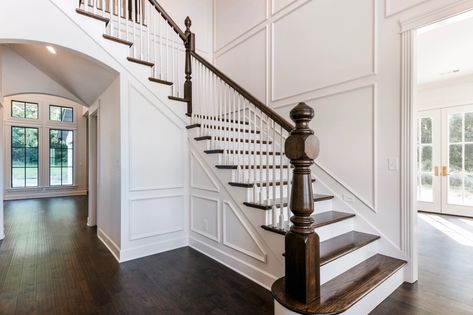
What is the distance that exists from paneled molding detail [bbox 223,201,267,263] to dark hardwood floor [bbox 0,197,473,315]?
10.5 inches

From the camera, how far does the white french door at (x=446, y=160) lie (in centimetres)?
510

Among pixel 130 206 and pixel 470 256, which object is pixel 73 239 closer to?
pixel 130 206

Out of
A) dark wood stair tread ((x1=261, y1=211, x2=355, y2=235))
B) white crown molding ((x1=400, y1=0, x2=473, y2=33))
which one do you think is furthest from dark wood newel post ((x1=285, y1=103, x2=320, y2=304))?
white crown molding ((x1=400, y1=0, x2=473, y2=33))

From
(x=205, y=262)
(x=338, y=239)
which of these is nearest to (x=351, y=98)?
(x=338, y=239)

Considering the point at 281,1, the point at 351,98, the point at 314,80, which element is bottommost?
the point at 351,98

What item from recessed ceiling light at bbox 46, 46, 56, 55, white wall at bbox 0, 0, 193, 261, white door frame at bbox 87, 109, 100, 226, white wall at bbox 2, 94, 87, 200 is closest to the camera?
white wall at bbox 0, 0, 193, 261

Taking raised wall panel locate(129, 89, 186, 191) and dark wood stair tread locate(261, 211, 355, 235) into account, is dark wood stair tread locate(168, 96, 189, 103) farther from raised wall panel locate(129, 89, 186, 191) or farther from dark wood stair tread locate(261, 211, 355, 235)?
dark wood stair tread locate(261, 211, 355, 235)

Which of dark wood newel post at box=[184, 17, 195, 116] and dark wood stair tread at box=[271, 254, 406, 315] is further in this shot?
dark wood newel post at box=[184, 17, 195, 116]

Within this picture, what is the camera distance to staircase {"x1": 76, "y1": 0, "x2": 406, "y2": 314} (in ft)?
5.30

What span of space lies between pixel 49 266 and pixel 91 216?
76.3 inches

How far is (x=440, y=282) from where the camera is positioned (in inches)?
94.3

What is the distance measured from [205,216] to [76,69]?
2.97 metres

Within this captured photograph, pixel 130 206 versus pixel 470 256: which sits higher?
pixel 130 206

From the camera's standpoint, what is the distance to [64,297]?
88.9 inches
